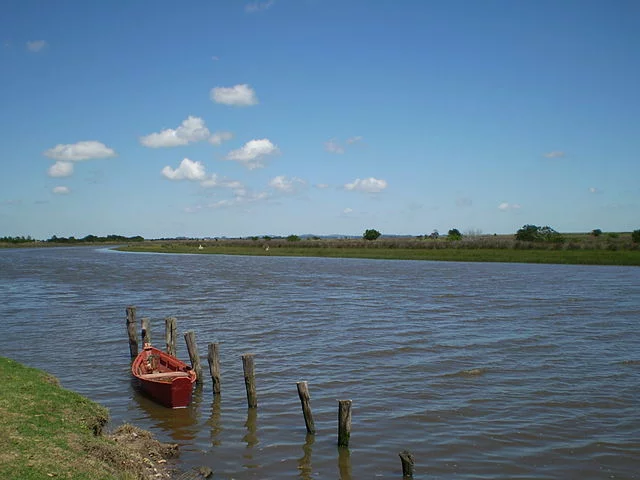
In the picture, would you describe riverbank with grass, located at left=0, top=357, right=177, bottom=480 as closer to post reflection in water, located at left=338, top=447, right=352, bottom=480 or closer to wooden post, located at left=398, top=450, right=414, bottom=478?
post reflection in water, located at left=338, top=447, right=352, bottom=480

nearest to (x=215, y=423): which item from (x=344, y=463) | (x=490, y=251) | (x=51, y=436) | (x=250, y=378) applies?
(x=250, y=378)

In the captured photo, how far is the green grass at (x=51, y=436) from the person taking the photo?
24.9ft

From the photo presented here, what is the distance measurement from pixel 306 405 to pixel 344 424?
3.42 ft

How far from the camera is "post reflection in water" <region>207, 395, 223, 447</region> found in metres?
11.8

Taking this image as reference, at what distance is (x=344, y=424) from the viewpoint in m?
11.2

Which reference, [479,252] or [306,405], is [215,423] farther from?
[479,252]

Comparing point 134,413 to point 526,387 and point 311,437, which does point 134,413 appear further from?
point 526,387

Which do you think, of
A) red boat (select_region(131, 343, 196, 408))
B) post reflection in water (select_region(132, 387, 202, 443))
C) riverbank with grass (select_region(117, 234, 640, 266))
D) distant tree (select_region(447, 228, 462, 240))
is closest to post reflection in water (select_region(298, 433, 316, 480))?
post reflection in water (select_region(132, 387, 202, 443))

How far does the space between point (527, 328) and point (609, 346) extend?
3.89 metres

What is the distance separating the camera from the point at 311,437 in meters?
11.8

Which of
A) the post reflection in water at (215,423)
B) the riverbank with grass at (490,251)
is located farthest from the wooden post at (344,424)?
the riverbank with grass at (490,251)

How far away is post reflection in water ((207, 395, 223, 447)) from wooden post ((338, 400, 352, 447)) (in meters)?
2.45

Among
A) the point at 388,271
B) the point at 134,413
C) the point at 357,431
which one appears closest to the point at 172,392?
the point at 134,413

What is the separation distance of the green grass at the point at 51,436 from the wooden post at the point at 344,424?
12.8 feet
